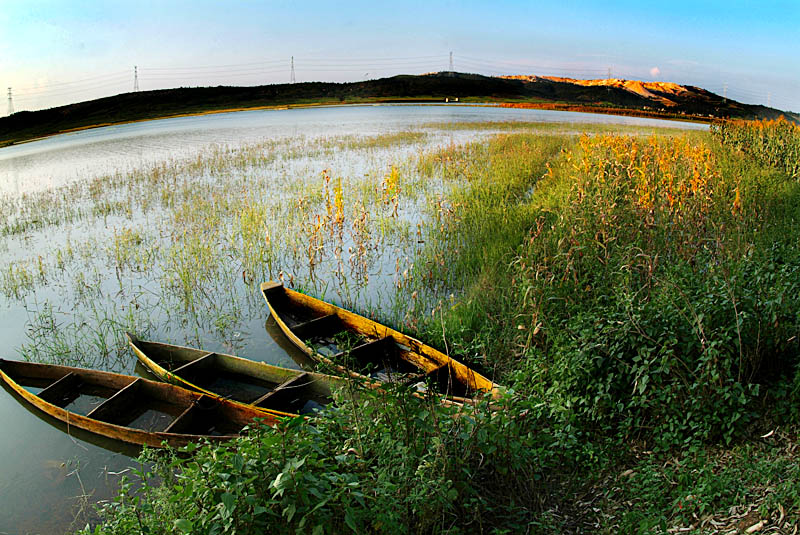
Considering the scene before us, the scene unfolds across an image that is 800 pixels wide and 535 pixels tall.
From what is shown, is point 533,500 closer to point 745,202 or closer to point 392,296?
point 392,296

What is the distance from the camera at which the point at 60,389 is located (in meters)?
7.07

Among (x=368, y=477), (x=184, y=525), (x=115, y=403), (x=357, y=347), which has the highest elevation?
(x=357, y=347)

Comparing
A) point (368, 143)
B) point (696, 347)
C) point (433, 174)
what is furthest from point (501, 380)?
point (368, 143)

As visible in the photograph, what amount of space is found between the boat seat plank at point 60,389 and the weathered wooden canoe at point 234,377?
0.84 meters

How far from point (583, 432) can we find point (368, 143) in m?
28.3

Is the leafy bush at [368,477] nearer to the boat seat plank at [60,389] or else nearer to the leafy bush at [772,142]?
the boat seat plank at [60,389]

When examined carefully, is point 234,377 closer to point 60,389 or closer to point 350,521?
point 60,389

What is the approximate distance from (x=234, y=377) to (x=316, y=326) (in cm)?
146

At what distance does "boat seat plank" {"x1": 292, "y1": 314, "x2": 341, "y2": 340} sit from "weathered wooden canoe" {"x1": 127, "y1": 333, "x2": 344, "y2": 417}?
1.01 m

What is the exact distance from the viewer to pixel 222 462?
3.27m

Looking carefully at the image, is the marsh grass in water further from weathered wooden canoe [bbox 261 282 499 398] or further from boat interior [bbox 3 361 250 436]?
boat interior [bbox 3 361 250 436]

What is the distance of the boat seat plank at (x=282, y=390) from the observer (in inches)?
241

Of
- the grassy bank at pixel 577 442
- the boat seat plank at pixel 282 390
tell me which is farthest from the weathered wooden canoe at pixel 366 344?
the grassy bank at pixel 577 442

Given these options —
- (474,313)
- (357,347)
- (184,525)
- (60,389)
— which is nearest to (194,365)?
(60,389)
